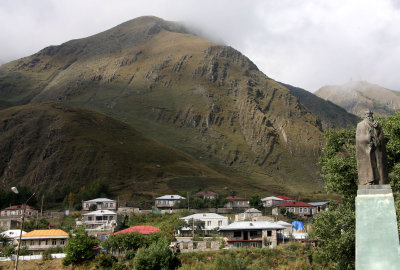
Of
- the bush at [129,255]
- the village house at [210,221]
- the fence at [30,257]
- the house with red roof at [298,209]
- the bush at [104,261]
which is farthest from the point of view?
the house with red roof at [298,209]

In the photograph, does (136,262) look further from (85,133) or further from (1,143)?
(1,143)

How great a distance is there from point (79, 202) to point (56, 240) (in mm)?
57293

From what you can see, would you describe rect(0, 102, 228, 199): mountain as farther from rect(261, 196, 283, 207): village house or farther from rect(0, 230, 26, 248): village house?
rect(0, 230, 26, 248): village house

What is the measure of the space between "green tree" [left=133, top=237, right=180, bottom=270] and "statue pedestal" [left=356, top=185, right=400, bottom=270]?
34672 mm

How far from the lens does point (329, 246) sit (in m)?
28.1

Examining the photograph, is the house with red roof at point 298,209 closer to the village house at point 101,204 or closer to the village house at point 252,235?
the village house at point 101,204

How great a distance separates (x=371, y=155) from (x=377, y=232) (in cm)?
238

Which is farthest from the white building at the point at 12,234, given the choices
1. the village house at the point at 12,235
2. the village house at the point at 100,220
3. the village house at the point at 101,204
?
the village house at the point at 101,204

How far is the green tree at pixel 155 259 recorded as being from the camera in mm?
45469

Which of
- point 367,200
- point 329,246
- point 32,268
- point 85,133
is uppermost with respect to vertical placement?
point 85,133

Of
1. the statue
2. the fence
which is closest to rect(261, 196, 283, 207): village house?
the fence

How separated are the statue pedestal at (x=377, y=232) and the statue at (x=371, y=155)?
19.8 inches

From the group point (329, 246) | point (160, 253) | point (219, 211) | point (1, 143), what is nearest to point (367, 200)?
point (329, 246)

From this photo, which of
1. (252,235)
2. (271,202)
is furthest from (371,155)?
(271,202)
